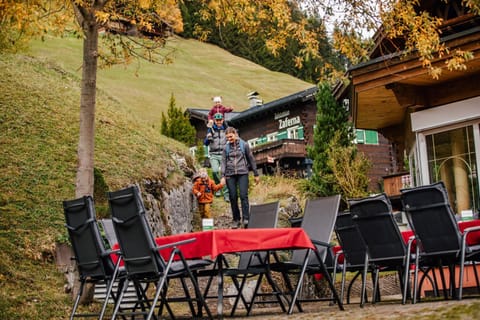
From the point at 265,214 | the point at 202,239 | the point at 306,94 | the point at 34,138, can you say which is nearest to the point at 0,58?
the point at 34,138

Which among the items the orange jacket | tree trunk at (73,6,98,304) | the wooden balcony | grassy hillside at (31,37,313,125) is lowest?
the orange jacket

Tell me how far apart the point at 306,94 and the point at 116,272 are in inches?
1391

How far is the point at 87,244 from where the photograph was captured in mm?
7512

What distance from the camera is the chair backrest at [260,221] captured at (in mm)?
8352

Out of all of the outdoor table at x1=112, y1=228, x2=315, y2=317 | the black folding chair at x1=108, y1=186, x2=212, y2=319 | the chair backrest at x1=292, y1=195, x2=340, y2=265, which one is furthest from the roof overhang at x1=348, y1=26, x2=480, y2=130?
the black folding chair at x1=108, y1=186, x2=212, y2=319

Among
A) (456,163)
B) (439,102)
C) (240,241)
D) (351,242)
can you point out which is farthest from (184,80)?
(240,241)

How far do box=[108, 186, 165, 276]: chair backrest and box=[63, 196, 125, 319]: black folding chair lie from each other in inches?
27.7

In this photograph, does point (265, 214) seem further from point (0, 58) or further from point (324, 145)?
point (324, 145)

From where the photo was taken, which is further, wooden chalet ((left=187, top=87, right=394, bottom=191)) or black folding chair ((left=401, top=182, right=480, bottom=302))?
wooden chalet ((left=187, top=87, right=394, bottom=191))

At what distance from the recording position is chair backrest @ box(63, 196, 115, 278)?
7.37 metres

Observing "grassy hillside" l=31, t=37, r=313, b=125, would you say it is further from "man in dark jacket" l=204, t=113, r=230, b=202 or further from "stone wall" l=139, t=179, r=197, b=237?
"stone wall" l=139, t=179, r=197, b=237

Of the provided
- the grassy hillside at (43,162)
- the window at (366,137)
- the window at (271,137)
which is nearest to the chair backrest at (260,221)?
the grassy hillside at (43,162)

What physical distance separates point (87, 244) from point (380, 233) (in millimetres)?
2883

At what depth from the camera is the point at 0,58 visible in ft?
70.3
